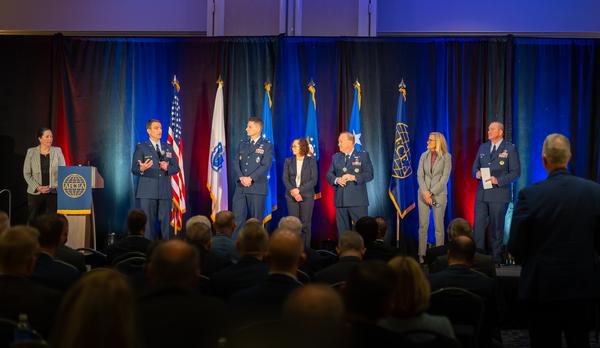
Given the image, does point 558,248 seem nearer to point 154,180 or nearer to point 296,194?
point 296,194

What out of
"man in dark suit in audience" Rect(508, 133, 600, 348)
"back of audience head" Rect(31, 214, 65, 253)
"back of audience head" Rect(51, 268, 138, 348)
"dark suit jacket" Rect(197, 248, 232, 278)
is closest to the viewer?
"back of audience head" Rect(51, 268, 138, 348)

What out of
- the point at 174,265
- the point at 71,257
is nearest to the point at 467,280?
Answer: the point at 174,265

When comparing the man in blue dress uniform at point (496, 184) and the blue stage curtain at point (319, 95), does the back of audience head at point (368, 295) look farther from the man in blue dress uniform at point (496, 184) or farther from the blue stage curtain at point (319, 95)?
the blue stage curtain at point (319, 95)

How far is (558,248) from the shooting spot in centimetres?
360

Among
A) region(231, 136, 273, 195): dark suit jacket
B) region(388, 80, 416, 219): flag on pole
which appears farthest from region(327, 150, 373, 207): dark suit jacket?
region(231, 136, 273, 195): dark suit jacket

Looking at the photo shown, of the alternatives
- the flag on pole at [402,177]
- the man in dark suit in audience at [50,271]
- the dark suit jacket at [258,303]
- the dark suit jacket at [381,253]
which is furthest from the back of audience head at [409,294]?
the flag on pole at [402,177]

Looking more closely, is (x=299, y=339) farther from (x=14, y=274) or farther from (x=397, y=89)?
(x=397, y=89)

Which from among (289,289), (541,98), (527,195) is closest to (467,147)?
(541,98)

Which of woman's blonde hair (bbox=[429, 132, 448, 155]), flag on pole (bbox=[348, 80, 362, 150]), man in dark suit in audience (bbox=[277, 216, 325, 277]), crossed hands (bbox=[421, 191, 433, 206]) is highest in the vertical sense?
flag on pole (bbox=[348, 80, 362, 150])

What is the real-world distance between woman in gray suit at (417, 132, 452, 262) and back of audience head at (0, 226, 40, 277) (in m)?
6.62

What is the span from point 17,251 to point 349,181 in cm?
619

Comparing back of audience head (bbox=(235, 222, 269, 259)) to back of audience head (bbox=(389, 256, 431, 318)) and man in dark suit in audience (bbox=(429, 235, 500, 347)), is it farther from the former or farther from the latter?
back of audience head (bbox=(389, 256, 431, 318))

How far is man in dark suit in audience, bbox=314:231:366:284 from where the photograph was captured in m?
3.97

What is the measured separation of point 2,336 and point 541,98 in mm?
8751
